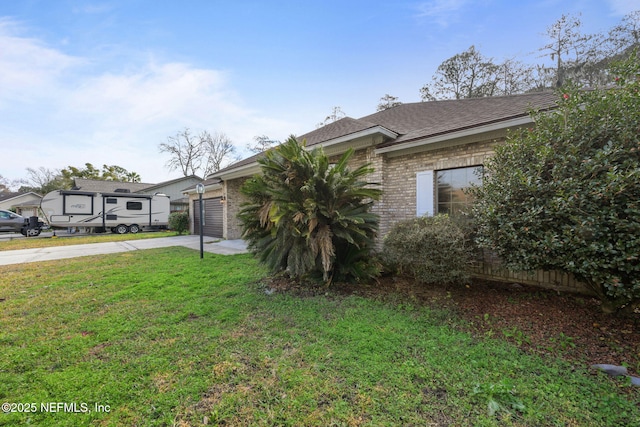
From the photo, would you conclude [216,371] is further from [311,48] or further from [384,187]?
[311,48]

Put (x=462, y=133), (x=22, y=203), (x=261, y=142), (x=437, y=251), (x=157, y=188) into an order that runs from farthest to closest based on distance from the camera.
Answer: (x=22, y=203)
(x=261, y=142)
(x=157, y=188)
(x=462, y=133)
(x=437, y=251)

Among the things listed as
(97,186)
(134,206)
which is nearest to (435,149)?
(134,206)

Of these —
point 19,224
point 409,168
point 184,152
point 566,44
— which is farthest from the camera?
point 184,152

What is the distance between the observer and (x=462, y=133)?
513 centimetres

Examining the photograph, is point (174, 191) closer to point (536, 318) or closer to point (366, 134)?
point (366, 134)

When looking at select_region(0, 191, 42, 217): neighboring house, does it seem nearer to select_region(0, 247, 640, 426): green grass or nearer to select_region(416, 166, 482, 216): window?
select_region(0, 247, 640, 426): green grass

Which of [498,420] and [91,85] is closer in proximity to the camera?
[498,420]

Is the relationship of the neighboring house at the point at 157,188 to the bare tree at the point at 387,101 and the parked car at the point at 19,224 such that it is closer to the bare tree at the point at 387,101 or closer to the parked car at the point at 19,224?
the parked car at the point at 19,224

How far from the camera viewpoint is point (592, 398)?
6.63 feet

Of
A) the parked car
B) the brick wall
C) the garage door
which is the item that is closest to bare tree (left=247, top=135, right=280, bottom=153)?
the garage door

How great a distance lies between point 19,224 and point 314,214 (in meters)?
22.1

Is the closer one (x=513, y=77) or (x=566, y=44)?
(x=566, y=44)

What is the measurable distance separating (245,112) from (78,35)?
831 centimetres

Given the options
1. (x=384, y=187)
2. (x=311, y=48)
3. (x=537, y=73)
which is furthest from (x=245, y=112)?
(x=537, y=73)
